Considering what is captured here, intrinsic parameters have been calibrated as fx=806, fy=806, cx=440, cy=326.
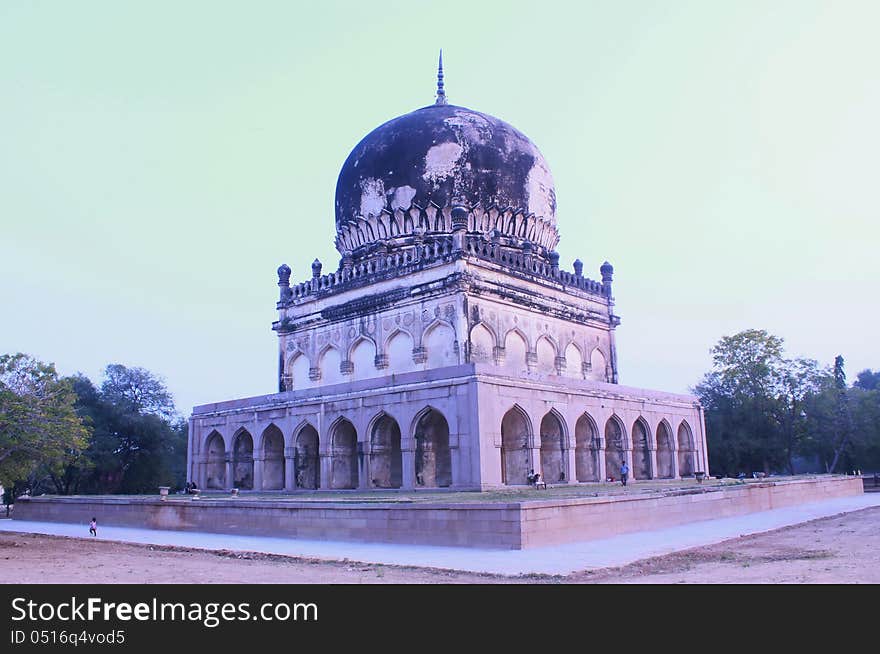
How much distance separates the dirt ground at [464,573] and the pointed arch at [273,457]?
9250mm

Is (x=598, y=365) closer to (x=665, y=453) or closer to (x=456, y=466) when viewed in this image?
(x=665, y=453)

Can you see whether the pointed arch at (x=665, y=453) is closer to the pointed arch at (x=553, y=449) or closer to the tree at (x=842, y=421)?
the pointed arch at (x=553, y=449)

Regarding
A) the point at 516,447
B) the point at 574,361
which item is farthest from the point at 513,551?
the point at 574,361

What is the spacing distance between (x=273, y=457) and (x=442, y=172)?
9.39 metres

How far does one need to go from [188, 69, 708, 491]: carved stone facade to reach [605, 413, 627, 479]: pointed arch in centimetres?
5

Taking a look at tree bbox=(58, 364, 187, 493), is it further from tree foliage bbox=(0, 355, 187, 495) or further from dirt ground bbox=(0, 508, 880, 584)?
dirt ground bbox=(0, 508, 880, 584)

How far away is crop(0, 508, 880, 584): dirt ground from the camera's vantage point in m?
8.01

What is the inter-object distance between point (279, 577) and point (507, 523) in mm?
3344

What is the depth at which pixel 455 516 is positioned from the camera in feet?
37.1

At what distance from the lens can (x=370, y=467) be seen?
19219 millimetres

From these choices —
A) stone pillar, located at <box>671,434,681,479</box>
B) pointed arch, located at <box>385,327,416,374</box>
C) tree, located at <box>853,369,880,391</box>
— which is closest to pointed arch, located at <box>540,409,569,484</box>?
pointed arch, located at <box>385,327,416,374</box>

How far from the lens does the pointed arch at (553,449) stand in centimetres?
1975

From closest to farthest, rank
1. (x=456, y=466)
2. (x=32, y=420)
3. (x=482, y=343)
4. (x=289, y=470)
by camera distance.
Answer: (x=32, y=420), (x=456, y=466), (x=482, y=343), (x=289, y=470)

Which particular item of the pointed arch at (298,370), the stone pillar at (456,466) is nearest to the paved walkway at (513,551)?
the stone pillar at (456,466)
